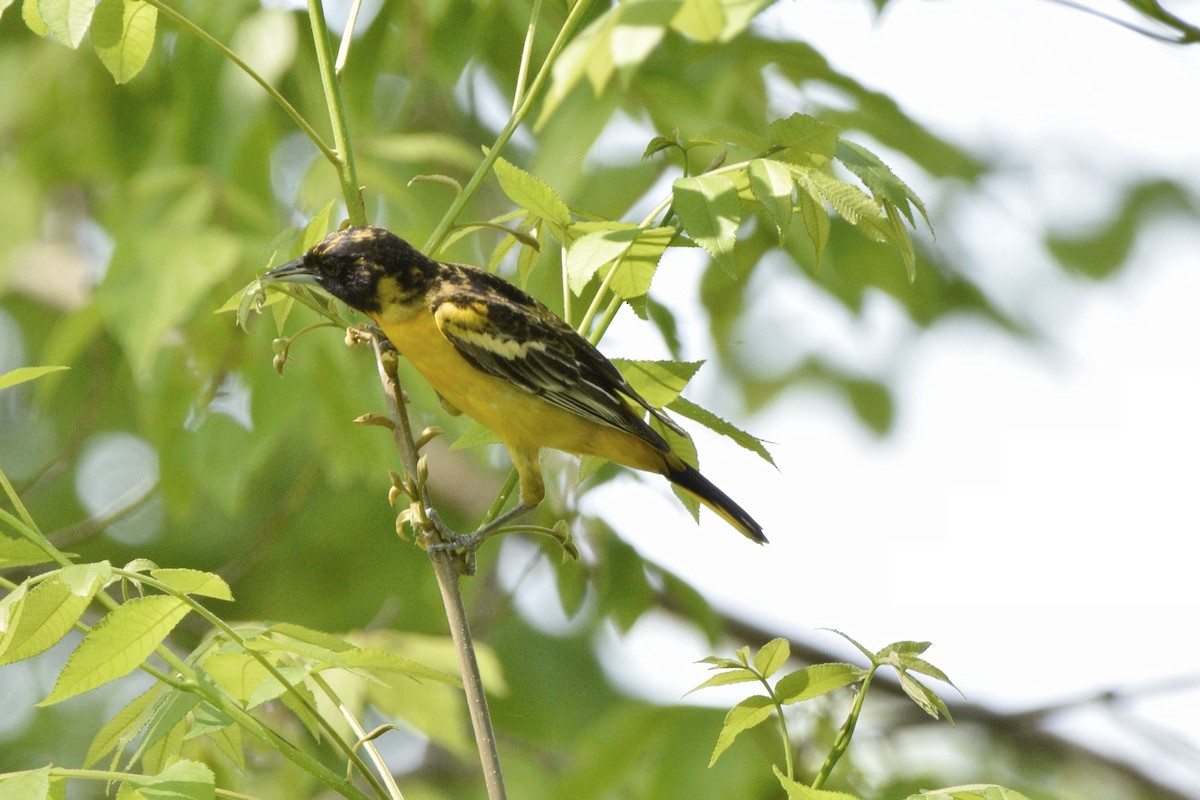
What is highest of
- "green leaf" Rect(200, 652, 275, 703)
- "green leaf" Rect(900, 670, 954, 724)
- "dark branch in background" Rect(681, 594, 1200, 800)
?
"green leaf" Rect(900, 670, 954, 724)

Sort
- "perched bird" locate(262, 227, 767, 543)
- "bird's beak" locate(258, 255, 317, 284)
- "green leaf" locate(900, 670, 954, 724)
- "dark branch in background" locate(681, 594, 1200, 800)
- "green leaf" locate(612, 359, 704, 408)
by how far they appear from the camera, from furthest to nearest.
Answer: "dark branch in background" locate(681, 594, 1200, 800), "perched bird" locate(262, 227, 767, 543), "bird's beak" locate(258, 255, 317, 284), "green leaf" locate(612, 359, 704, 408), "green leaf" locate(900, 670, 954, 724)

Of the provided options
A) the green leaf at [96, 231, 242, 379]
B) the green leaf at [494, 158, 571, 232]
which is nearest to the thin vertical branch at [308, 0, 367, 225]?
the green leaf at [494, 158, 571, 232]

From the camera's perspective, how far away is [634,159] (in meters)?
5.09

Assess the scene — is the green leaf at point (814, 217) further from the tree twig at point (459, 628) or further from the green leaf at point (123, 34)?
the green leaf at point (123, 34)

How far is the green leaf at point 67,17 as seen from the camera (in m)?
2.04

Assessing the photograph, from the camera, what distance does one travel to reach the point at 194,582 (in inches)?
74.5

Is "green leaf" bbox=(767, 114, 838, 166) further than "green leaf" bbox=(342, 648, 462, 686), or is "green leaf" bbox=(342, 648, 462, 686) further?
"green leaf" bbox=(767, 114, 838, 166)

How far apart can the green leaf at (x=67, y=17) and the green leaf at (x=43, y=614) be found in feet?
2.68

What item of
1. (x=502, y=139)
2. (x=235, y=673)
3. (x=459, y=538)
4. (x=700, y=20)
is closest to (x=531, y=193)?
(x=502, y=139)

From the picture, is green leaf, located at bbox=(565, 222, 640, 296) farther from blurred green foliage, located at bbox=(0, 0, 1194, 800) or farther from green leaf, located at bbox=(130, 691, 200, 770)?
green leaf, located at bbox=(130, 691, 200, 770)

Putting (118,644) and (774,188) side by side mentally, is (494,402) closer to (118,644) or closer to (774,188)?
(774,188)

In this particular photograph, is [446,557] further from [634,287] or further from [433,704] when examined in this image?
[433,704]

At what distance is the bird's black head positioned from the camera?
2.90 meters

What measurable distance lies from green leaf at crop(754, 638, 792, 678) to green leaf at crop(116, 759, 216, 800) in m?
0.81
